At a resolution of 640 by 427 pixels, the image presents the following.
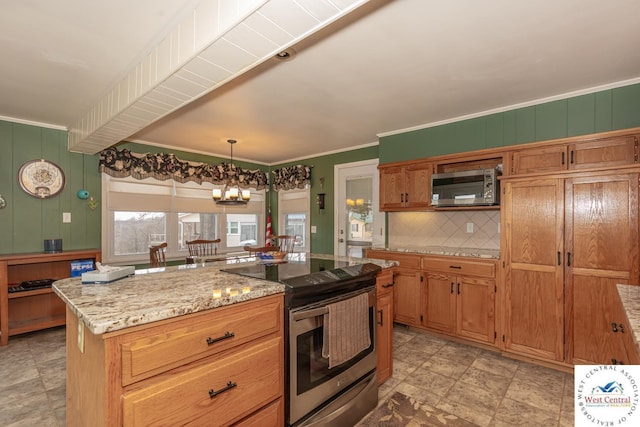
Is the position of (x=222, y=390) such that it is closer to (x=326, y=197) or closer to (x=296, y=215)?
(x=326, y=197)

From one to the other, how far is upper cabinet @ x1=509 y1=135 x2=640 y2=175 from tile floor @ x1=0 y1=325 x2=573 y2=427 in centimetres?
179

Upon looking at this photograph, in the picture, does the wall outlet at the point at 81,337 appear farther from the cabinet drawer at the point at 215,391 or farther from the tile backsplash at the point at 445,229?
the tile backsplash at the point at 445,229

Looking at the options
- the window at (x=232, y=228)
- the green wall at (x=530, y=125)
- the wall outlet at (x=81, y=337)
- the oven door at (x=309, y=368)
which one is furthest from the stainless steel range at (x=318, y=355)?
the window at (x=232, y=228)

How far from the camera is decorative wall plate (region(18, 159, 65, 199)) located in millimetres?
3656

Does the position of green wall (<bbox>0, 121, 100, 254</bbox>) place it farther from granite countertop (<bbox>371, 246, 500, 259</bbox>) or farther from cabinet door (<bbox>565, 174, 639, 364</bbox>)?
cabinet door (<bbox>565, 174, 639, 364</bbox>)

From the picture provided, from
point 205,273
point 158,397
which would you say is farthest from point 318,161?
point 158,397

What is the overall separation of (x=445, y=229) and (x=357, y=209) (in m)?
1.48

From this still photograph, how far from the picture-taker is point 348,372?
190 centimetres

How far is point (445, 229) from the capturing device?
12.4 ft

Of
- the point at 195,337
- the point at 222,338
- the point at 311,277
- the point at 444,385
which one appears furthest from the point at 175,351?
the point at 444,385

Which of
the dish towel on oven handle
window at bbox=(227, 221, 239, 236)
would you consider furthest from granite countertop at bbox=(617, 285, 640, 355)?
window at bbox=(227, 221, 239, 236)

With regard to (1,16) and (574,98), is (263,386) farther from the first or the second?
(574,98)

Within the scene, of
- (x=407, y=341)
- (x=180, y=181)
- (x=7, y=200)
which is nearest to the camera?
(x=407, y=341)

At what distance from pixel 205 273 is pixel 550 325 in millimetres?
2877
